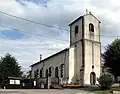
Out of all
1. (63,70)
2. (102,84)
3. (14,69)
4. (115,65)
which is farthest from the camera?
(14,69)

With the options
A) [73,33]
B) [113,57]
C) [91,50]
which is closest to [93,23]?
[73,33]

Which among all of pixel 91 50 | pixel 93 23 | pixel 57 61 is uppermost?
pixel 93 23

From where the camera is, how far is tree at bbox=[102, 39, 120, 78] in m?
50.6

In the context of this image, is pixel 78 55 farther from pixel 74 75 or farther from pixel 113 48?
pixel 113 48

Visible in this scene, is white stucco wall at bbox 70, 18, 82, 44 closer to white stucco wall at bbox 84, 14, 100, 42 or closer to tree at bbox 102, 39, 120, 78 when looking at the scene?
white stucco wall at bbox 84, 14, 100, 42

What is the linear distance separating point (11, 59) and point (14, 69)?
11.4 ft

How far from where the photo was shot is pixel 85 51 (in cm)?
6050

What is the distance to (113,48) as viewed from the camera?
172 feet

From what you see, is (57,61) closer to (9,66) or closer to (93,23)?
(93,23)

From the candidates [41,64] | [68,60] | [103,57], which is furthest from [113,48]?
[41,64]

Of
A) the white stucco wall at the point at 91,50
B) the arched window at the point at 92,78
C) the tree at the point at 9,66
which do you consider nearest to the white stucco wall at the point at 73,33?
the white stucco wall at the point at 91,50

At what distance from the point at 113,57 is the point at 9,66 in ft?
127

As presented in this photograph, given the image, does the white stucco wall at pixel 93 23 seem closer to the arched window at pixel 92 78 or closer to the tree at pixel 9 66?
the arched window at pixel 92 78

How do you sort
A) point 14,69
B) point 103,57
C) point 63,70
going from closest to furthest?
point 103,57
point 63,70
point 14,69
